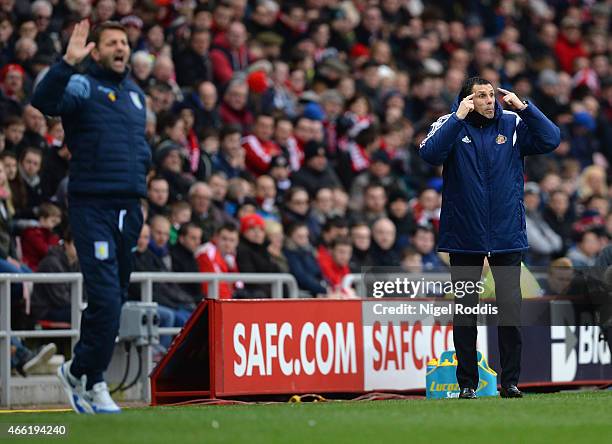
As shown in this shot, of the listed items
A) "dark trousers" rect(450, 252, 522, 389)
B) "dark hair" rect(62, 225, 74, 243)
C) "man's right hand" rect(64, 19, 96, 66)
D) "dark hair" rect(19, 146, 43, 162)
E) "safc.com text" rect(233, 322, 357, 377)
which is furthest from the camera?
"dark hair" rect(19, 146, 43, 162)

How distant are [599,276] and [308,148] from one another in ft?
20.7

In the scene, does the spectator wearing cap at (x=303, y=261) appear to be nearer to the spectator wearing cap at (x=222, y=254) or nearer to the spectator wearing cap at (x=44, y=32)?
the spectator wearing cap at (x=222, y=254)

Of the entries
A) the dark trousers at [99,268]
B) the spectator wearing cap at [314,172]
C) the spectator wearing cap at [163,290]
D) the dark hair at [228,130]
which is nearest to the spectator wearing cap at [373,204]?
the spectator wearing cap at [314,172]

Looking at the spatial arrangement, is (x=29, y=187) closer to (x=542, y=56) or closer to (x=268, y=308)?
(x=268, y=308)

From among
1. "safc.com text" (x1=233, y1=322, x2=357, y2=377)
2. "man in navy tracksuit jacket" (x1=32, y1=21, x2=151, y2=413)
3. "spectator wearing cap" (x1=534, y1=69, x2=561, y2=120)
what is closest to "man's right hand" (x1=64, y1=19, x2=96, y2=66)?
"man in navy tracksuit jacket" (x1=32, y1=21, x2=151, y2=413)

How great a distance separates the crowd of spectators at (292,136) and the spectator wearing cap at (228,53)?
0.08 feet

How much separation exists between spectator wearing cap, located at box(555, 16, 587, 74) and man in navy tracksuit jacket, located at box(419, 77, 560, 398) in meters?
15.6

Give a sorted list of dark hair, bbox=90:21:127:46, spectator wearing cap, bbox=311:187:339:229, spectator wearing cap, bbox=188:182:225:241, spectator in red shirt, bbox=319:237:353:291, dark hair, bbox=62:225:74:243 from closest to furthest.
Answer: dark hair, bbox=90:21:127:46
dark hair, bbox=62:225:74:243
spectator wearing cap, bbox=188:182:225:241
spectator in red shirt, bbox=319:237:353:291
spectator wearing cap, bbox=311:187:339:229

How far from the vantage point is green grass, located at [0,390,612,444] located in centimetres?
851

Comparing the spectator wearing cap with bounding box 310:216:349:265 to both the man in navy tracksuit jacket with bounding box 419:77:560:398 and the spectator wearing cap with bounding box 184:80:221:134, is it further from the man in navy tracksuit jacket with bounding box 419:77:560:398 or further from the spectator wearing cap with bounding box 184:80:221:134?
the man in navy tracksuit jacket with bounding box 419:77:560:398

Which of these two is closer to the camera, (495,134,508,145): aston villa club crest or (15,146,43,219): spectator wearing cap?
(495,134,508,145): aston villa club crest

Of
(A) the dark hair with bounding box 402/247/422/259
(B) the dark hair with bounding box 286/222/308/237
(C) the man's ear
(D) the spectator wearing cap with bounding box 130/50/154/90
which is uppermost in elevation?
(D) the spectator wearing cap with bounding box 130/50/154/90

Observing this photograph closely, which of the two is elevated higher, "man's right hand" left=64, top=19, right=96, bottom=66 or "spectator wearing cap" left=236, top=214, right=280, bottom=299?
"man's right hand" left=64, top=19, right=96, bottom=66

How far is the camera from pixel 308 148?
1975 cm
